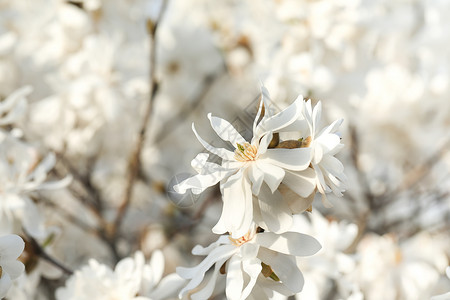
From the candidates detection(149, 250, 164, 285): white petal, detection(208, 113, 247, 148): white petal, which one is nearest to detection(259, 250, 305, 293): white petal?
detection(208, 113, 247, 148): white petal

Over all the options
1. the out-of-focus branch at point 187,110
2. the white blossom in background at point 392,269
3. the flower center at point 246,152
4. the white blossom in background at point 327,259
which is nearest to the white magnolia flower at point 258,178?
the flower center at point 246,152

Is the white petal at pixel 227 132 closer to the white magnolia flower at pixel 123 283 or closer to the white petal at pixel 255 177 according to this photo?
the white petal at pixel 255 177

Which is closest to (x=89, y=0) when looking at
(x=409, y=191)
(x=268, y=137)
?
(x=268, y=137)

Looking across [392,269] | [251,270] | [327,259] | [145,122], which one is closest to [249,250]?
[251,270]

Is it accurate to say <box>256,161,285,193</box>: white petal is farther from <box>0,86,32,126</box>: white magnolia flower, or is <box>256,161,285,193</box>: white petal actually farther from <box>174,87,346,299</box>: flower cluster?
<box>0,86,32,126</box>: white magnolia flower

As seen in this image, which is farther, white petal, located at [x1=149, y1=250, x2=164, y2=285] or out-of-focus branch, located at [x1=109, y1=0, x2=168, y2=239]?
out-of-focus branch, located at [x1=109, y1=0, x2=168, y2=239]

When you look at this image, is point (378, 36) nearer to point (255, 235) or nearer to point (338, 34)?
point (338, 34)
